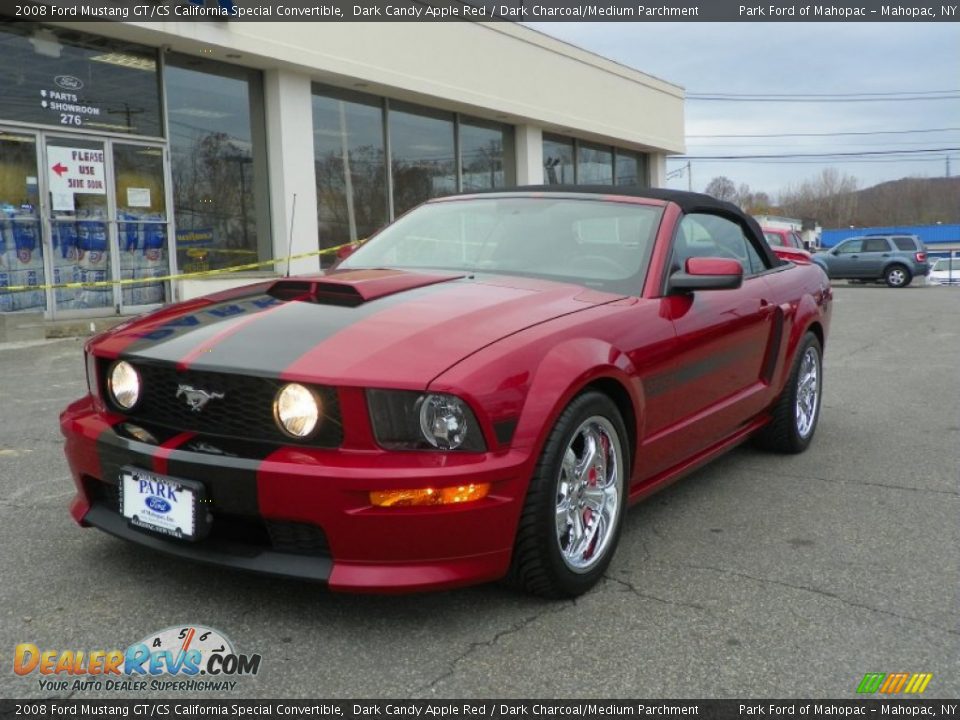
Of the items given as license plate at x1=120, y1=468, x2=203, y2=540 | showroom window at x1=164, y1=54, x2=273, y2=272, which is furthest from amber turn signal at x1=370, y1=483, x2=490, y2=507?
showroom window at x1=164, y1=54, x2=273, y2=272

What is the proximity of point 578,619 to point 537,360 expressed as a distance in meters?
0.84

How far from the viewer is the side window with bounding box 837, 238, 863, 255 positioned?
26.4m

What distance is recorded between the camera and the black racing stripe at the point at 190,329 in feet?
9.41

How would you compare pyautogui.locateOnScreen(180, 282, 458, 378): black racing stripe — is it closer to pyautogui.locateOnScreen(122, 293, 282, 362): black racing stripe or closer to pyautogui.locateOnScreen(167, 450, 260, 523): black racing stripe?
pyautogui.locateOnScreen(122, 293, 282, 362): black racing stripe

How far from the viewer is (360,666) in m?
2.48

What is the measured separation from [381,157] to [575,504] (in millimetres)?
13534

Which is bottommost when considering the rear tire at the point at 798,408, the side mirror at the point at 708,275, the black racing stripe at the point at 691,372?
the rear tire at the point at 798,408

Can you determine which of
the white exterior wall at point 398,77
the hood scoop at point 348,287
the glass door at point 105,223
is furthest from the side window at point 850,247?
the hood scoop at point 348,287

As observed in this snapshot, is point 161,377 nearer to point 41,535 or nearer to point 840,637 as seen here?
point 41,535

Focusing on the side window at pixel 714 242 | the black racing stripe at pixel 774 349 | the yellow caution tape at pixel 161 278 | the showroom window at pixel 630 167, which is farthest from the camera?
the showroom window at pixel 630 167

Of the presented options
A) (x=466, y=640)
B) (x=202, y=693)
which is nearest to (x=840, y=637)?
(x=466, y=640)

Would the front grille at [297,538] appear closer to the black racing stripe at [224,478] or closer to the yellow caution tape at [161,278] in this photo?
the black racing stripe at [224,478]

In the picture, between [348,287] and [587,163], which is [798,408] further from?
[587,163]

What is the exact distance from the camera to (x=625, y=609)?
291 centimetres
